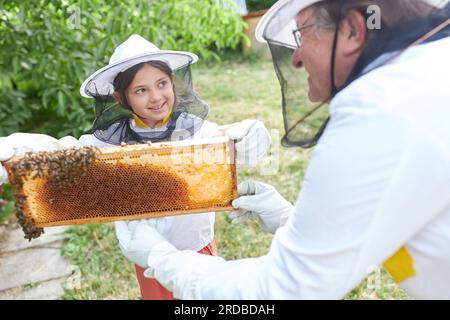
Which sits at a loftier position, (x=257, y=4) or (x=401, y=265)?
(x=257, y=4)

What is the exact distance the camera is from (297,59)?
4.34ft

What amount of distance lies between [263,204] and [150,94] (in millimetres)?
661

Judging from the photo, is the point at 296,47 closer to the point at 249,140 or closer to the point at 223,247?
the point at 249,140

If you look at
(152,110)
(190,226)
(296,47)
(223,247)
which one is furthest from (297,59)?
(223,247)

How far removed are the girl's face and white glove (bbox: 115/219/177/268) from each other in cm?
49

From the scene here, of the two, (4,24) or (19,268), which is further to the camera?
(4,24)

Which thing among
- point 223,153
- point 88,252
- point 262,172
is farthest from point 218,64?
point 223,153

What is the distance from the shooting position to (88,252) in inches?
130

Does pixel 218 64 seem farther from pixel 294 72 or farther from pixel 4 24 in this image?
pixel 294 72

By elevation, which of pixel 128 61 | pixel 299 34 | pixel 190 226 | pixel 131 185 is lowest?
pixel 190 226

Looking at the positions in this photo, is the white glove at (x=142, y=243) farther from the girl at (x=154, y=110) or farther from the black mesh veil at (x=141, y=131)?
the black mesh veil at (x=141, y=131)

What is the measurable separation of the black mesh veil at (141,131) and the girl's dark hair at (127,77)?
1.1 inches

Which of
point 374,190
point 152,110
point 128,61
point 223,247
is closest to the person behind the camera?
point 374,190

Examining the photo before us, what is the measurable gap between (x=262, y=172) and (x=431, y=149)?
3.48 m
